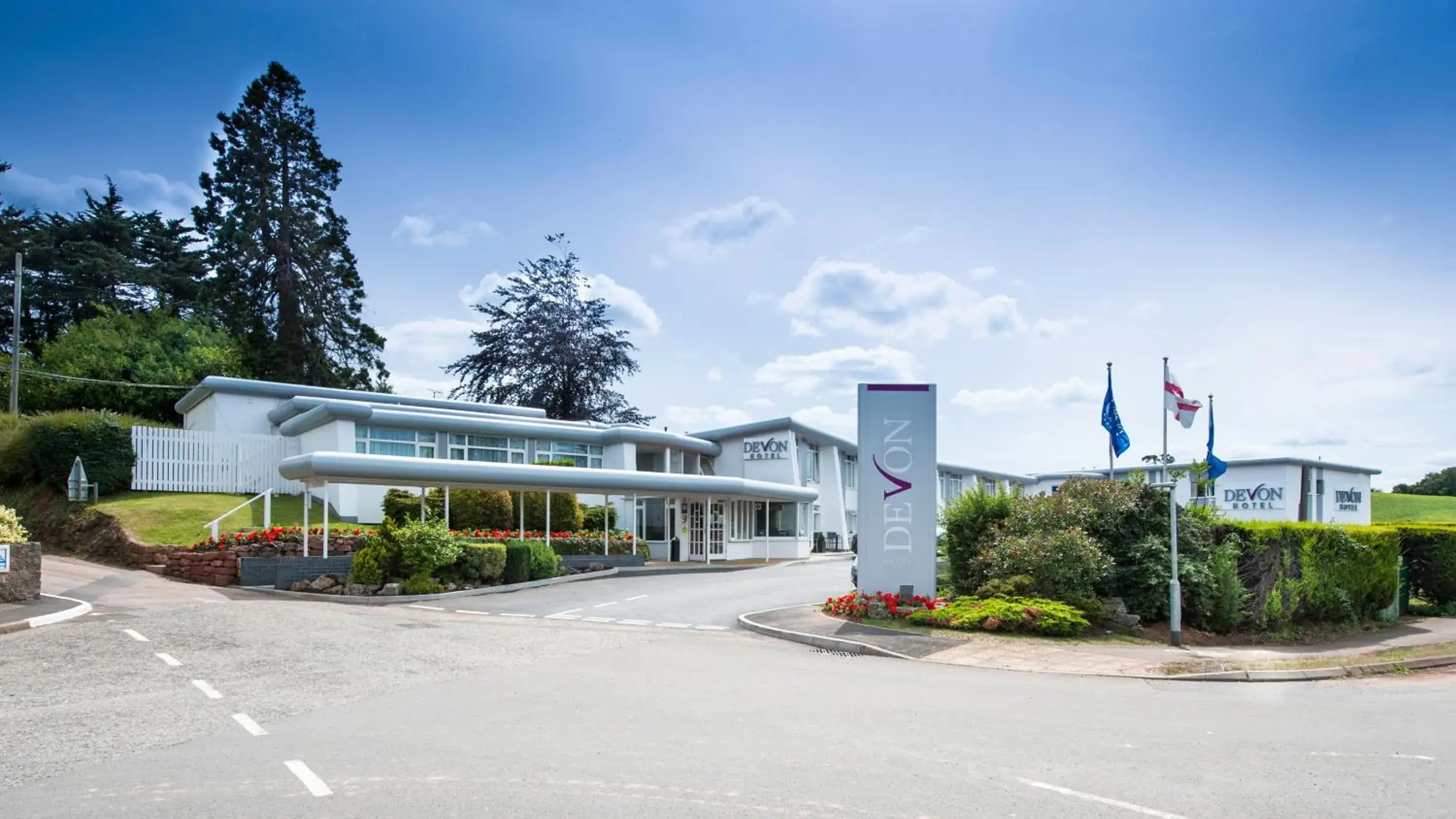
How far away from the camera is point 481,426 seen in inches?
1337

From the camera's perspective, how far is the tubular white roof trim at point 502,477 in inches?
905

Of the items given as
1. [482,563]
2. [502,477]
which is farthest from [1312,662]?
[502,477]

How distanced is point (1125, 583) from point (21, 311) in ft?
183

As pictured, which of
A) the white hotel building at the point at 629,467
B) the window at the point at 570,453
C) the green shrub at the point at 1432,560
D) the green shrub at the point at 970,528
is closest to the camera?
the green shrub at the point at 970,528

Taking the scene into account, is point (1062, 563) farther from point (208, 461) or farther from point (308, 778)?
point (208, 461)

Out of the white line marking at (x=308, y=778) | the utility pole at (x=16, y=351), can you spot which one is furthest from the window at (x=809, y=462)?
the white line marking at (x=308, y=778)

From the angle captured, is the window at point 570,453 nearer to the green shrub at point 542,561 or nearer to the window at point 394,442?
the window at point 394,442

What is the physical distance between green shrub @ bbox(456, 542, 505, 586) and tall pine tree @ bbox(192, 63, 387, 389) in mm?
28426

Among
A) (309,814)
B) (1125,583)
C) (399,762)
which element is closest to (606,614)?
(1125,583)

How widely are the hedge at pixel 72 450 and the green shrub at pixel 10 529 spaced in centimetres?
1095

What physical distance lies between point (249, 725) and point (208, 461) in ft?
82.4

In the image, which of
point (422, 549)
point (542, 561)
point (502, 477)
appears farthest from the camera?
point (502, 477)

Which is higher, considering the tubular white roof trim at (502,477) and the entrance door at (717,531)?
the tubular white roof trim at (502,477)

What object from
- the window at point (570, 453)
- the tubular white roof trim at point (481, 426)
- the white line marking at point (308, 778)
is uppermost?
the tubular white roof trim at point (481, 426)
